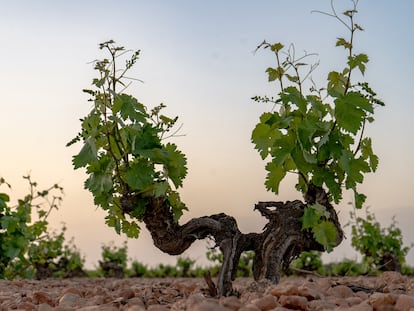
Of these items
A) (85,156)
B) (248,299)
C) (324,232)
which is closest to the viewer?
(248,299)

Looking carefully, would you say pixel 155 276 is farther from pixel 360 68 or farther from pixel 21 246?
→ pixel 360 68

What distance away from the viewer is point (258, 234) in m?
4.96

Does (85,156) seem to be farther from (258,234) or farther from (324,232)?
(324,232)

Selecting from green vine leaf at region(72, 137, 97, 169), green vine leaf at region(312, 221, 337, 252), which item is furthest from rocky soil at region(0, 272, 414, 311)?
green vine leaf at region(72, 137, 97, 169)

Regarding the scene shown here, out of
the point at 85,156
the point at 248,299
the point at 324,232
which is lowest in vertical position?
the point at 248,299

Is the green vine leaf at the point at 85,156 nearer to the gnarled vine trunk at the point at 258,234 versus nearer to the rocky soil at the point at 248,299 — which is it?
the gnarled vine trunk at the point at 258,234

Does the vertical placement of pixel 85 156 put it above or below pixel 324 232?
above

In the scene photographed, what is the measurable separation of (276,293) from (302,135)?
121 cm

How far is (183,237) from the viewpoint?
15.9ft

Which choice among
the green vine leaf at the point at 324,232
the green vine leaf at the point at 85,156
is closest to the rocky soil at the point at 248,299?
the green vine leaf at the point at 324,232

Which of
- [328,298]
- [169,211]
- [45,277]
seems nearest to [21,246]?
[45,277]

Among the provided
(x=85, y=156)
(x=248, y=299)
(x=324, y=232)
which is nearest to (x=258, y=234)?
(x=324, y=232)

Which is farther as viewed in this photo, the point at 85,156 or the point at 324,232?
the point at 324,232

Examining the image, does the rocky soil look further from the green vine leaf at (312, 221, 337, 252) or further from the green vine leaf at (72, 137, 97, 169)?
the green vine leaf at (72, 137, 97, 169)
